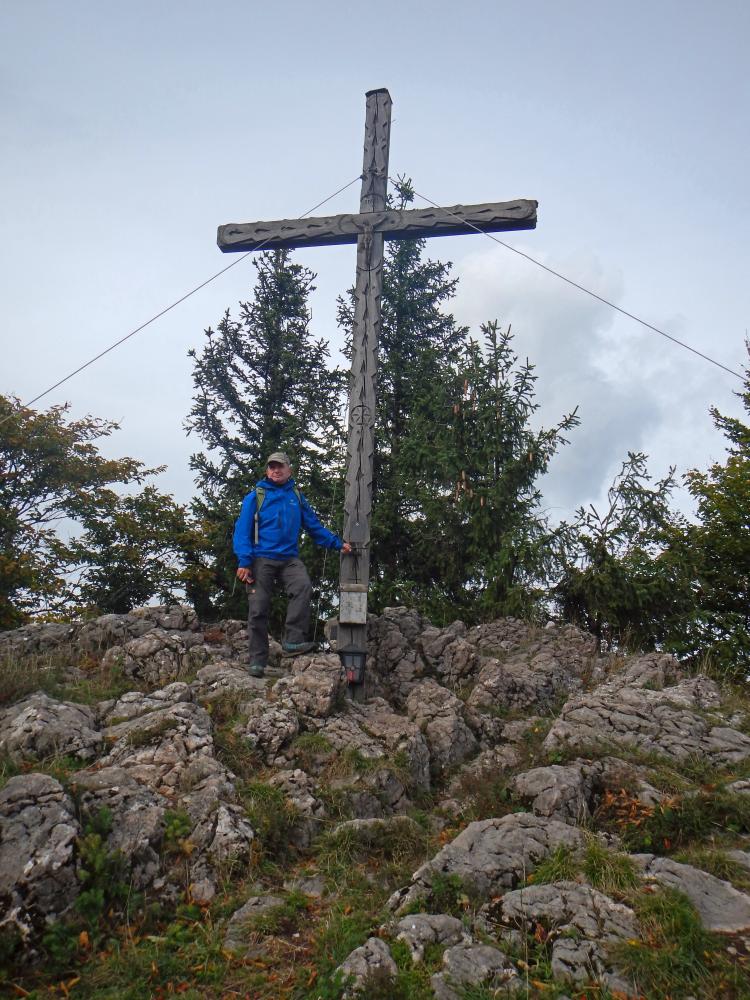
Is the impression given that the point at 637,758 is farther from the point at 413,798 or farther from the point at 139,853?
the point at 139,853

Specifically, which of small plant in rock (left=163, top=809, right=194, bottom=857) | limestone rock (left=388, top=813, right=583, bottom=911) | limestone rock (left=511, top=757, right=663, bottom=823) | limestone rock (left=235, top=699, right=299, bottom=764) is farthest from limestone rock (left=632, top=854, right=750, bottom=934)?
limestone rock (left=235, top=699, right=299, bottom=764)

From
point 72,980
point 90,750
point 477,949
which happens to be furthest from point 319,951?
point 90,750

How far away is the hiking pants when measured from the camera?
734 cm

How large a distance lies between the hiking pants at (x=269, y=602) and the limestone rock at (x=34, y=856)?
294cm

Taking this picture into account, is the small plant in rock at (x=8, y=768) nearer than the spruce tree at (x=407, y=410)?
Yes

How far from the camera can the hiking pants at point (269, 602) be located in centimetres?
734

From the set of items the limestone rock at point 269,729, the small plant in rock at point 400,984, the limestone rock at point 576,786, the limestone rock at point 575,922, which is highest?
the limestone rock at point 269,729

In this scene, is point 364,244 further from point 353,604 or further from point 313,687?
point 313,687

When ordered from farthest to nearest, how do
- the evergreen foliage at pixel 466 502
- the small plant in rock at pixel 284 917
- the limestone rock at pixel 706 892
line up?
the evergreen foliage at pixel 466 502 → the small plant in rock at pixel 284 917 → the limestone rock at pixel 706 892

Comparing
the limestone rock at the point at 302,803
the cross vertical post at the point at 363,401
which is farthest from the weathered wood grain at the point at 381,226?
the limestone rock at the point at 302,803

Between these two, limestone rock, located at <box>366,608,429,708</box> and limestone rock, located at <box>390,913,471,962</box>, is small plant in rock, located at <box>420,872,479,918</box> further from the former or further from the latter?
limestone rock, located at <box>366,608,429,708</box>

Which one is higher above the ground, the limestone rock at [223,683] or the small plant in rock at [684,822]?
the limestone rock at [223,683]

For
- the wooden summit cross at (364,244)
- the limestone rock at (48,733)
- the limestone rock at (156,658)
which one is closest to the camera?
the limestone rock at (48,733)

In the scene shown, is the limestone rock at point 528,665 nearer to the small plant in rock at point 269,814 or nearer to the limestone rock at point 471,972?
the small plant in rock at point 269,814
